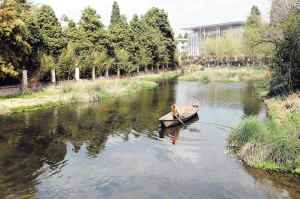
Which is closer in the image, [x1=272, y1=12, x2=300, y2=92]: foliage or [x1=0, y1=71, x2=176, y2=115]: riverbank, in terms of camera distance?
[x1=272, y1=12, x2=300, y2=92]: foliage

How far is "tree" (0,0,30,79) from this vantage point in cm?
2192

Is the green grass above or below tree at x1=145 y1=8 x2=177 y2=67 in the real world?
below

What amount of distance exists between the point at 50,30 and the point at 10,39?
620cm

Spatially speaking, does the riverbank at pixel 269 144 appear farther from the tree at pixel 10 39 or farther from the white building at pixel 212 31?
the white building at pixel 212 31

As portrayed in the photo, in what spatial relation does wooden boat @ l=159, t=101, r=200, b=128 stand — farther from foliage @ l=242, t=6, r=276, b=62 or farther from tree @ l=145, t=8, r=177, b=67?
tree @ l=145, t=8, r=177, b=67

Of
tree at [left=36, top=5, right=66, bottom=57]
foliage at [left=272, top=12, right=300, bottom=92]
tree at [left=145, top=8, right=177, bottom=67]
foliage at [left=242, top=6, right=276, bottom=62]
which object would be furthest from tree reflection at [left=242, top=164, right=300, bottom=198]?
tree at [left=145, top=8, right=177, bottom=67]

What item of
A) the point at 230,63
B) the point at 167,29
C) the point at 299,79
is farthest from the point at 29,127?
the point at 230,63

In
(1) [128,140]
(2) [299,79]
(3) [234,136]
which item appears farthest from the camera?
(2) [299,79]

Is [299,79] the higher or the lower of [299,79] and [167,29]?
the lower

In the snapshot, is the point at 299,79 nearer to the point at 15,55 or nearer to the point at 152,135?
the point at 152,135

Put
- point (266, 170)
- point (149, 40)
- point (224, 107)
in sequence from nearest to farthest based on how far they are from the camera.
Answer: point (266, 170) < point (224, 107) < point (149, 40)

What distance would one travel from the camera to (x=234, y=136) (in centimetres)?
1338

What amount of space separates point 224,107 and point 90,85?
15.3 m

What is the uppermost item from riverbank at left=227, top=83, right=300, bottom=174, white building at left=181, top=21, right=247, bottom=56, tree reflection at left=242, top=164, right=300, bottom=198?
white building at left=181, top=21, right=247, bottom=56
